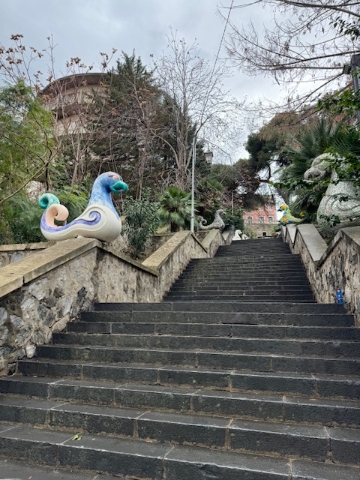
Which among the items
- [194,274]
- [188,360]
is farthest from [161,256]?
[188,360]

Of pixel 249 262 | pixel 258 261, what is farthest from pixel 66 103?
pixel 258 261

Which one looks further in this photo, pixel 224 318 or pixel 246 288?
pixel 246 288

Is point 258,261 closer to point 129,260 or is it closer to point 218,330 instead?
point 129,260

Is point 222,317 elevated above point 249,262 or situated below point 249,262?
below

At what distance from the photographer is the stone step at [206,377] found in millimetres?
2746

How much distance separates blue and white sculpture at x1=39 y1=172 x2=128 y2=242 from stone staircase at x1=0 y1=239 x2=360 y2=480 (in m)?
1.25

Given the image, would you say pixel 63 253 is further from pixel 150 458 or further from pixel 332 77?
pixel 332 77

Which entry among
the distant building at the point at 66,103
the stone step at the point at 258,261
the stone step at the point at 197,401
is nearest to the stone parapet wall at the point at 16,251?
the stone step at the point at 197,401

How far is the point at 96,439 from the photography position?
2607mm

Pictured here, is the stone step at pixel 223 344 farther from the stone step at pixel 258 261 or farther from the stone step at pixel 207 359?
the stone step at pixel 258 261

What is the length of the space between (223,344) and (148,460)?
1.42m

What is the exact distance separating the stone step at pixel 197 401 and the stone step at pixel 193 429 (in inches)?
2.5

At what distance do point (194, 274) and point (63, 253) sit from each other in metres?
4.81

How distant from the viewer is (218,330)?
149 inches
